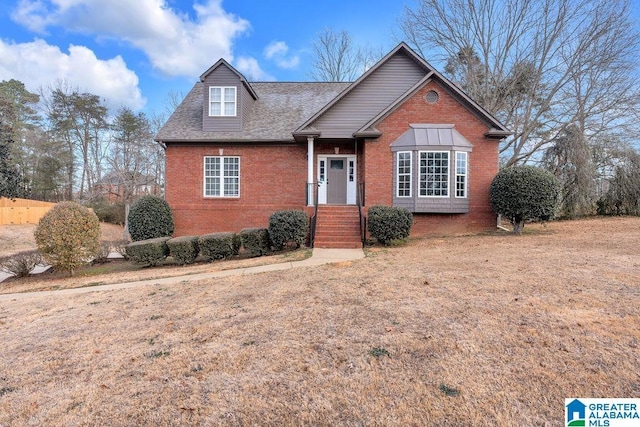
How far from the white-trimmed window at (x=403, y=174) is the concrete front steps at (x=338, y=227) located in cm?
188

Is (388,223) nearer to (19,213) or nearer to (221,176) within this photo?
(221,176)

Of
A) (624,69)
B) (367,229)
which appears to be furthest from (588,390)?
(624,69)

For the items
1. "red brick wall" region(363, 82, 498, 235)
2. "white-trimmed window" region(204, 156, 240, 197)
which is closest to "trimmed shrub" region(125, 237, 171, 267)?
"white-trimmed window" region(204, 156, 240, 197)

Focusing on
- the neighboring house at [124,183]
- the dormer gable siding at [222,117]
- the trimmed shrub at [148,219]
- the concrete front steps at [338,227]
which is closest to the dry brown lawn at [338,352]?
the concrete front steps at [338,227]

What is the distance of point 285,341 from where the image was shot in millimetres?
4129

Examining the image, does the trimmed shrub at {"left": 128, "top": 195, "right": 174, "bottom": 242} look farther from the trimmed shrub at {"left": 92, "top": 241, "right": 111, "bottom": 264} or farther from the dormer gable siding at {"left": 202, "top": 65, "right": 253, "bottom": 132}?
the dormer gable siding at {"left": 202, "top": 65, "right": 253, "bottom": 132}

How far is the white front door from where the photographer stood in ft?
53.0

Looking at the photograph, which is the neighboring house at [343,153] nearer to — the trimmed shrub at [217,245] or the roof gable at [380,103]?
the roof gable at [380,103]

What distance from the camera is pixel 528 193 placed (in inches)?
480

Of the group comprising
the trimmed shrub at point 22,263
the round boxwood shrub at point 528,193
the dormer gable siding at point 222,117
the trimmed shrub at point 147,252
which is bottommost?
the trimmed shrub at point 22,263

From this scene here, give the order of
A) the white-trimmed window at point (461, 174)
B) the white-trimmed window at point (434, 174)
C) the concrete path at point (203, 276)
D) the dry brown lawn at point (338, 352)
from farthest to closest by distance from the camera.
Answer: the white-trimmed window at point (461, 174)
the white-trimmed window at point (434, 174)
the concrete path at point (203, 276)
the dry brown lawn at point (338, 352)

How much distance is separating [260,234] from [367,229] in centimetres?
365

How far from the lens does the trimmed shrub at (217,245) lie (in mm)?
11453

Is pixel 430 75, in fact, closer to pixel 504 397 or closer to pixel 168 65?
pixel 504 397
